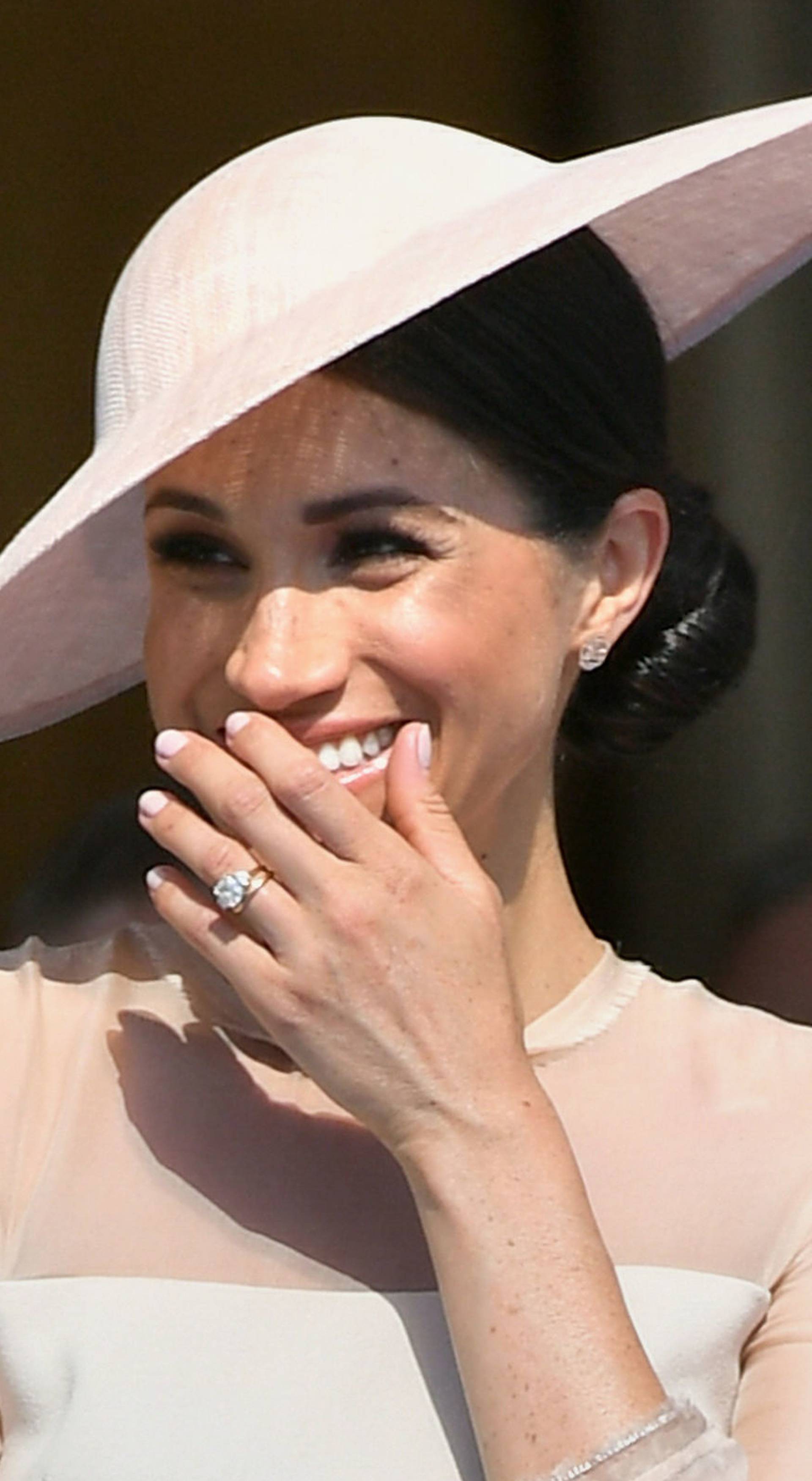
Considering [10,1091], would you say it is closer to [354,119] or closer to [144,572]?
[144,572]

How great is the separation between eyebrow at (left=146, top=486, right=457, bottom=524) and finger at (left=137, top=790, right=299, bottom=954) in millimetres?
145

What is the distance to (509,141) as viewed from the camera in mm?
2232

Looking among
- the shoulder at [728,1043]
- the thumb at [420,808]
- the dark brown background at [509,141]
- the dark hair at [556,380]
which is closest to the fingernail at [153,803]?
the thumb at [420,808]

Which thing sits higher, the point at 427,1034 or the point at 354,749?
the point at 354,749

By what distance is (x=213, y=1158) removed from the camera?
1239mm

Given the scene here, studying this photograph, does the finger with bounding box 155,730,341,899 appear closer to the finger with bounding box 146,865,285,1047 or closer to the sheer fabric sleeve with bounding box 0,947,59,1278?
the finger with bounding box 146,865,285,1047

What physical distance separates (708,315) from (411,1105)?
51 cm

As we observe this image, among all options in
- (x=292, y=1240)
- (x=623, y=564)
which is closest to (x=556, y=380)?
(x=623, y=564)

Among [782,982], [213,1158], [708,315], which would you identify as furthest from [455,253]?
[782,982]

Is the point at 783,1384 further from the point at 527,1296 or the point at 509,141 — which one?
the point at 509,141

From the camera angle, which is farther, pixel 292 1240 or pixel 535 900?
pixel 535 900

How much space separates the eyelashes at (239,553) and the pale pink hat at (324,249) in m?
0.04

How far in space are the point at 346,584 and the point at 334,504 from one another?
4cm

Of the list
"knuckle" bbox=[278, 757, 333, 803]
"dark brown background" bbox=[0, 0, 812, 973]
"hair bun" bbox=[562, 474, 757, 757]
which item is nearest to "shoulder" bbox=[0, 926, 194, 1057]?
"knuckle" bbox=[278, 757, 333, 803]
